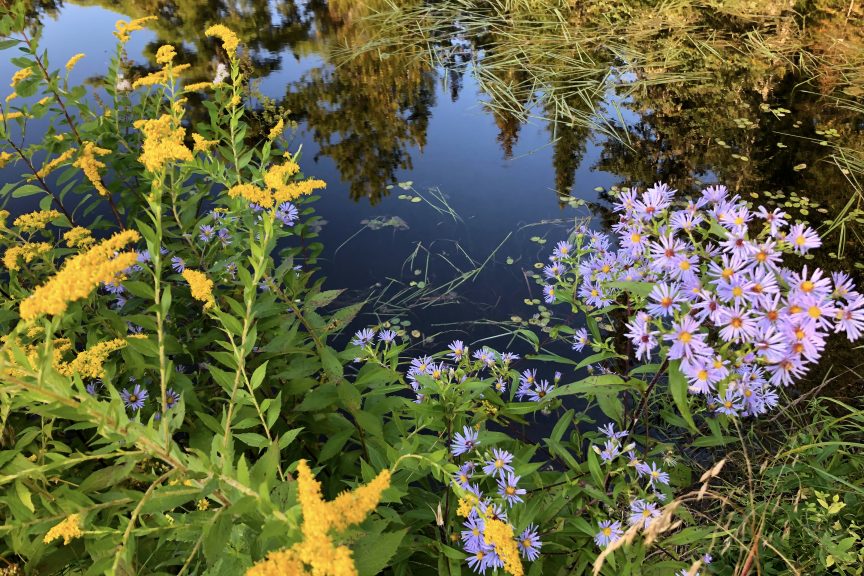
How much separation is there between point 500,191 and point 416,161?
701 millimetres

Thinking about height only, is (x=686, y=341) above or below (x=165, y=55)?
below

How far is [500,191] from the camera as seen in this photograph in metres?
3.47

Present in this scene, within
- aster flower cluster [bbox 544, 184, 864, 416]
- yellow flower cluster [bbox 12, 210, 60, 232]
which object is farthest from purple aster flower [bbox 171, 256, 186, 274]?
aster flower cluster [bbox 544, 184, 864, 416]

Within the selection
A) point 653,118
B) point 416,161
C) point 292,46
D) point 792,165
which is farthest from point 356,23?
point 792,165

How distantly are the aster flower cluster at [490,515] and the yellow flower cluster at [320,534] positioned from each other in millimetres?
274

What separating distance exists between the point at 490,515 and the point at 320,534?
1.48 feet

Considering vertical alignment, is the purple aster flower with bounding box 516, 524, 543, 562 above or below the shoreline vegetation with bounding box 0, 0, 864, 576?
below

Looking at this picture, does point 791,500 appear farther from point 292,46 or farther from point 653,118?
point 292,46

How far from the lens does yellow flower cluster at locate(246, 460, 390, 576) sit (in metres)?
0.56

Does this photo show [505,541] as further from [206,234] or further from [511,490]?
[206,234]

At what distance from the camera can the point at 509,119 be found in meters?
4.21

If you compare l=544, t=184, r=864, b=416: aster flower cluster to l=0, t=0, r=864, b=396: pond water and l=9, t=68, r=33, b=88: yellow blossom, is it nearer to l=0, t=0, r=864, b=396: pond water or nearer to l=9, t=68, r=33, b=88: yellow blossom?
l=0, t=0, r=864, b=396: pond water

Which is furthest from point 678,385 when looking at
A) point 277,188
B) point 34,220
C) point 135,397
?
point 34,220

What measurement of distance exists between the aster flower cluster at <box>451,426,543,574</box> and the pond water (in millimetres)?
1412
